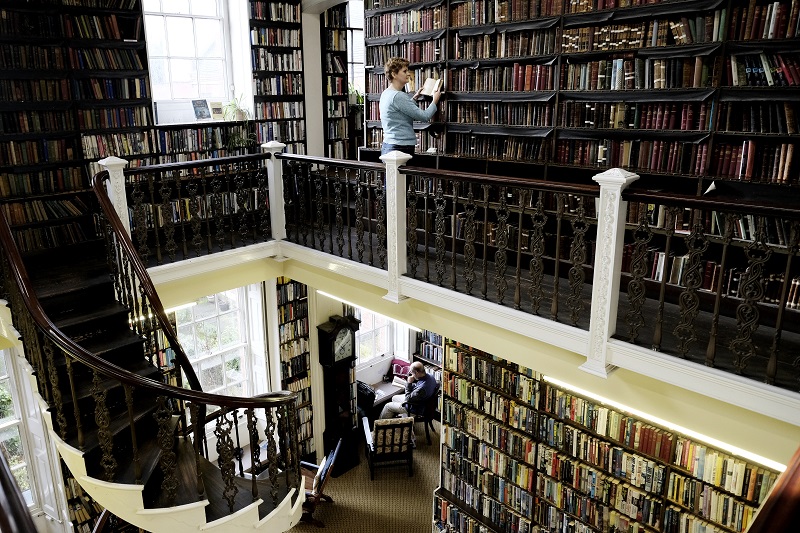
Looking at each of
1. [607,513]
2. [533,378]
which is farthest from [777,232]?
[607,513]

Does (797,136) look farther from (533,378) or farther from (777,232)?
(533,378)

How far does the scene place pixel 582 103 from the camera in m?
4.90

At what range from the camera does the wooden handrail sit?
0.65 metres

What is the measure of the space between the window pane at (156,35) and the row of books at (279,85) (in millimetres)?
1102

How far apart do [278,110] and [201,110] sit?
1.01 metres

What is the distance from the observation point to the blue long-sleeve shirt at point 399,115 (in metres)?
5.12

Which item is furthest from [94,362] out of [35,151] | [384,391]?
[384,391]

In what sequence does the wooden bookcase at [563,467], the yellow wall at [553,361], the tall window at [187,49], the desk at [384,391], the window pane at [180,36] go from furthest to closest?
the desk at [384,391], the window pane at [180,36], the tall window at [187,49], the wooden bookcase at [563,467], the yellow wall at [553,361]

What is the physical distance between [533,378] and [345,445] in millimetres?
3522

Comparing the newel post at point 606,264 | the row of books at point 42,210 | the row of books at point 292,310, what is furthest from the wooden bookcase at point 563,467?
the row of books at point 42,210

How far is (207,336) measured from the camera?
294 inches

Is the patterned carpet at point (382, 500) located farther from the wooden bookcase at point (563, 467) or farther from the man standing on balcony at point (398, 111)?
the man standing on balcony at point (398, 111)

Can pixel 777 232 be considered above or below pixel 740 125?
below

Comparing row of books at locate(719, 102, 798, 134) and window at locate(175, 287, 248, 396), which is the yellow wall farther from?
row of books at locate(719, 102, 798, 134)
